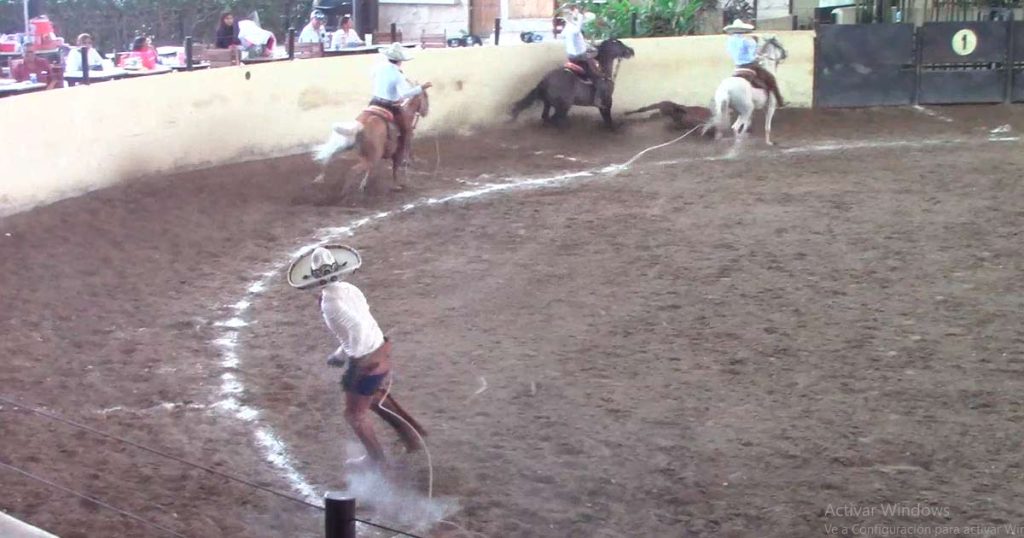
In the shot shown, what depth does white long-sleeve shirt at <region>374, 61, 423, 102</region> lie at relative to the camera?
41.4 ft

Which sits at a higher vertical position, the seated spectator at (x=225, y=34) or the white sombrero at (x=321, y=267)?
the seated spectator at (x=225, y=34)

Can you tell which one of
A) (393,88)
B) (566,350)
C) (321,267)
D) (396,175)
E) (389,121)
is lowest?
(566,350)

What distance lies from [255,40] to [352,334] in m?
12.5

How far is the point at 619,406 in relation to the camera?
Answer: 21.7 ft

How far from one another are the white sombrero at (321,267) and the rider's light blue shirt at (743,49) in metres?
10.9

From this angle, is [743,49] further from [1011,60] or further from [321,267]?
[321,267]

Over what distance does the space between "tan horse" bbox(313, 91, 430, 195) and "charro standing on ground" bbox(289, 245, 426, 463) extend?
6590 millimetres

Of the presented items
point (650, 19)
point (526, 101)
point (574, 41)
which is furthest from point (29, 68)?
point (650, 19)

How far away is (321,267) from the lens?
558 cm

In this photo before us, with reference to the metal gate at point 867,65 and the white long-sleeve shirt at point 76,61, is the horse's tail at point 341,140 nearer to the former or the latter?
the white long-sleeve shirt at point 76,61

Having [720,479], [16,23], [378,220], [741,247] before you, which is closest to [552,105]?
[378,220]

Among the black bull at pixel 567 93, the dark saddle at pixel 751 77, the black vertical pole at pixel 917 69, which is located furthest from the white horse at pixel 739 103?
the black vertical pole at pixel 917 69

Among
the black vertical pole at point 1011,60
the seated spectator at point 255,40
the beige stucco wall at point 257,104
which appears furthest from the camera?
the black vertical pole at point 1011,60

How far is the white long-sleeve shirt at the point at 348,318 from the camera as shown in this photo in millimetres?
5660
